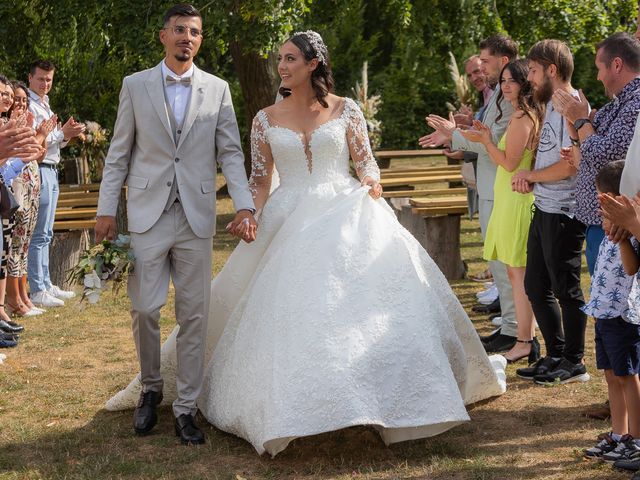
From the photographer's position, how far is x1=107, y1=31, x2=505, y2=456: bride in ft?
17.0

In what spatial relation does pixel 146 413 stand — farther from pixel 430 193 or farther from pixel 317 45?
pixel 430 193

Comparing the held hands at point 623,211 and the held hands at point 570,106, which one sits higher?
the held hands at point 570,106

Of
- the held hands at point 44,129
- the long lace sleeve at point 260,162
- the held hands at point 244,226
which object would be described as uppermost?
the held hands at point 44,129

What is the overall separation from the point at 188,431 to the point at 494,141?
11.1 ft

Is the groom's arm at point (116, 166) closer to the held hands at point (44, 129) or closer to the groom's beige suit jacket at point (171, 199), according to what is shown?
the groom's beige suit jacket at point (171, 199)

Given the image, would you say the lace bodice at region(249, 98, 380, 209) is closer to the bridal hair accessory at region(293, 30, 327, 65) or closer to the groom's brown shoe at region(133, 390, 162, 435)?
the bridal hair accessory at region(293, 30, 327, 65)

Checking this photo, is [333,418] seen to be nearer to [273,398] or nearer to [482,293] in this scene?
[273,398]

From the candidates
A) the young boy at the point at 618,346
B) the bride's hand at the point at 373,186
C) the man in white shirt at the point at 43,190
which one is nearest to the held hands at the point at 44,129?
the man in white shirt at the point at 43,190

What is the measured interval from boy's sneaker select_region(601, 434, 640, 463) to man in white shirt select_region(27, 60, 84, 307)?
6.20 metres

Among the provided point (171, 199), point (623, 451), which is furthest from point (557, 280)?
point (171, 199)

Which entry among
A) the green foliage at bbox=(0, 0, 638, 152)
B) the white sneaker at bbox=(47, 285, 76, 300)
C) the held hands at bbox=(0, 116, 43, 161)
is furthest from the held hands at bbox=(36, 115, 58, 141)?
the green foliage at bbox=(0, 0, 638, 152)

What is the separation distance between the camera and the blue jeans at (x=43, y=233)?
9789 mm

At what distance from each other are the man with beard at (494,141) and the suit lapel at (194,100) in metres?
2.21

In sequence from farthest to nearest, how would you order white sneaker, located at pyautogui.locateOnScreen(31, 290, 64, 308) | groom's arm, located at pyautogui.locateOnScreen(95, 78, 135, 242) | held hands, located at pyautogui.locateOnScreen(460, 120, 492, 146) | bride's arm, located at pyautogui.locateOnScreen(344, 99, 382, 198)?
1. white sneaker, located at pyautogui.locateOnScreen(31, 290, 64, 308)
2. held hands, located at pyautogui.locateOnScreen(460, 120, 492, 146)
3. bride's arm, located at pyautogui.locateOnScreen(344, 99, 382, 198)
4. groom's arm, located at pyautogui.locateOnScreen(95, 78, 135, 242)
